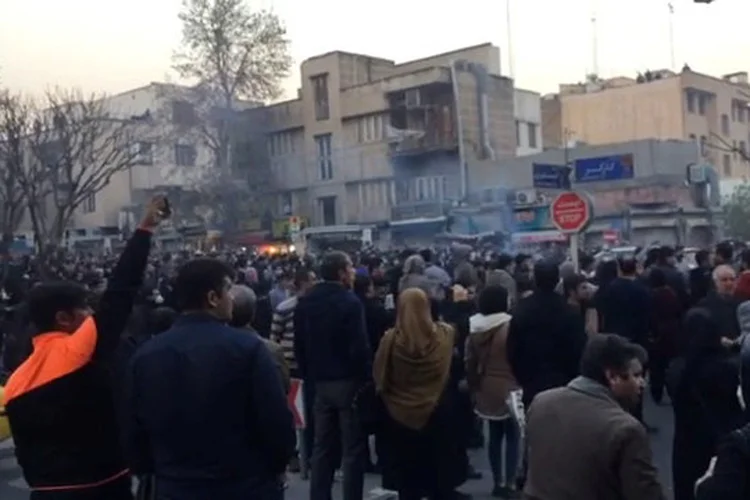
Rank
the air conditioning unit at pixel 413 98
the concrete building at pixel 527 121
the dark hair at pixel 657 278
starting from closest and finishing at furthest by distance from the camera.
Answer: the dark hair at pixel 657 278
the air conditioning unit at pixel 413 98
the concrete building at pixel 527 121

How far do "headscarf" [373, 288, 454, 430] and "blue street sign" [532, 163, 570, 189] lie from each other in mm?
Result: 7784

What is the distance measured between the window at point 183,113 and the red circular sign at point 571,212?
37.5 m

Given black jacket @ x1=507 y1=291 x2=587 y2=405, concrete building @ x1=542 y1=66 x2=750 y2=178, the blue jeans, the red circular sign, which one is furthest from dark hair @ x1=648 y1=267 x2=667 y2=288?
concrete building @ x1=542 y1=66 x2=750 y2=178

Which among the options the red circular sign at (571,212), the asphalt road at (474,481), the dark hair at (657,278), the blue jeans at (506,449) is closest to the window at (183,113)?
the red circular sign at (571,212)

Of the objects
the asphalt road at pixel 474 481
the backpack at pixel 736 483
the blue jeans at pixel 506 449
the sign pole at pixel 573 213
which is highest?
the sign pole at pixel 573 213

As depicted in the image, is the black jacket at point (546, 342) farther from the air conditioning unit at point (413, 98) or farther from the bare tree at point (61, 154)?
the air conditioning unit at point (413, 98)

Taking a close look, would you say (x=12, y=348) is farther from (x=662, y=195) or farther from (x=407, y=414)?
(x=662, y=195)

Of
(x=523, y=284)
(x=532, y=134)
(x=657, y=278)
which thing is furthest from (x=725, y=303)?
(x=532, y=134)

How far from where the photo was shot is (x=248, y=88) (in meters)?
48.8

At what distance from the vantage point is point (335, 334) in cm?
699

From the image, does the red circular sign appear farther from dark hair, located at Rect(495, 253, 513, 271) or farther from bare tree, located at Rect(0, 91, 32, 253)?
bare tree, located at Rect(0, 91, 32, 253)

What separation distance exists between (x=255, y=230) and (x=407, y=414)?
45.5 metres

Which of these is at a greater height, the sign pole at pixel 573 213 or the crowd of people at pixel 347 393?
the sign pole at pixel 573 213

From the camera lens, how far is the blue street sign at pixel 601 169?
14.4m
